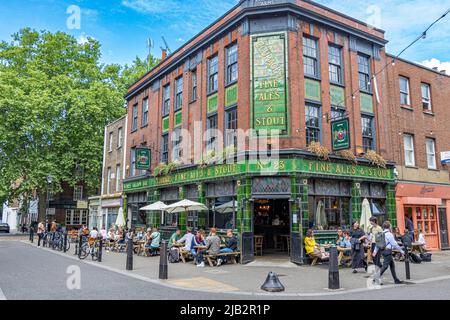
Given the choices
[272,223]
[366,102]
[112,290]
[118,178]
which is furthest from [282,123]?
[118,178]

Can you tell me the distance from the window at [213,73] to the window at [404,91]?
1026 cm

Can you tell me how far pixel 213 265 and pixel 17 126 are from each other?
85.9ft

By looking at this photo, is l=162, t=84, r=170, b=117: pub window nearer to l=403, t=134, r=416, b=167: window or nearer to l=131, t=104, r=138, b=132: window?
l=131, t=104, r=138, b=132: window

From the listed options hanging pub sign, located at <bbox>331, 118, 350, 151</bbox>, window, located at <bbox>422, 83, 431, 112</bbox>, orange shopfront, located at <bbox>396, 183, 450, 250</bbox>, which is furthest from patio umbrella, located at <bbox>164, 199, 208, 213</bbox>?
window, located at <bbox>422, 83, 431, 112</bbox>

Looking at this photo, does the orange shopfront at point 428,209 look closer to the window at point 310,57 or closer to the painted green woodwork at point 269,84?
the window at point 310,57

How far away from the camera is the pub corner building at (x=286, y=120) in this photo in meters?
15.4

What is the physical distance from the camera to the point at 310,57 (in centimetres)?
1677

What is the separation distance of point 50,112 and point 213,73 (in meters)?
20.2

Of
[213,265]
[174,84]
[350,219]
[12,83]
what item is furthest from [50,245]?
[350,219]

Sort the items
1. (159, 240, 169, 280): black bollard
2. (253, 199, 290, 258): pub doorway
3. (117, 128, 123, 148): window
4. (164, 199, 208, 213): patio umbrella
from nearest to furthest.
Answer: (159, 240, 169, 280): black bollard
(164, 199, 208, 213): patio umbrella
(253, 199, 290, 258): pub doorway
(117, 128, 123, 148): window

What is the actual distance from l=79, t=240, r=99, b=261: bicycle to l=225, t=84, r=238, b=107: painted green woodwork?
8.87 meters

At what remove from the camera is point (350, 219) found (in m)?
16.6

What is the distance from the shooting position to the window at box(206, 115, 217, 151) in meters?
18.4
